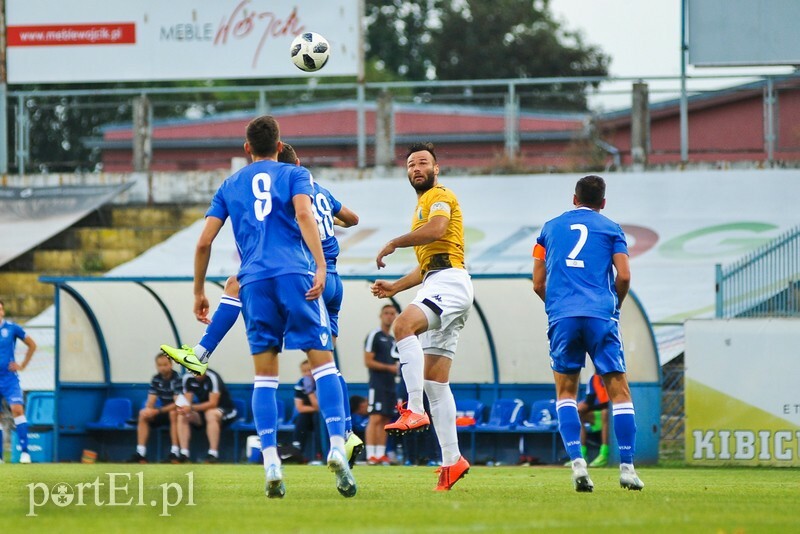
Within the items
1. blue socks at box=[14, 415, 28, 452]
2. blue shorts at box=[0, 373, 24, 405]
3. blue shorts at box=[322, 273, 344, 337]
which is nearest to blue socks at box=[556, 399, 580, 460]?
blue shorts at box=[322, 273, 344, 337]

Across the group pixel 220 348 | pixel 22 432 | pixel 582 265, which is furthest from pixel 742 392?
pixel 22 432

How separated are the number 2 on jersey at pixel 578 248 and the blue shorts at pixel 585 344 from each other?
39 centimetres

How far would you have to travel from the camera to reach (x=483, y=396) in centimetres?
1827

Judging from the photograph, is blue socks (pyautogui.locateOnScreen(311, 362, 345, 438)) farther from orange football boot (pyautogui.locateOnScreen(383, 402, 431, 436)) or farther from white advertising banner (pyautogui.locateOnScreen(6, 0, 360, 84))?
white advertising banner (pyautogui.locateOnScreen(6, 0, 360, 84))

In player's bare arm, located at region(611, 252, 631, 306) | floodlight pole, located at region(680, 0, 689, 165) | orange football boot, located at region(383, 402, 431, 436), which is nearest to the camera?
orange football boot, located at region(383, 402, 431, 436)

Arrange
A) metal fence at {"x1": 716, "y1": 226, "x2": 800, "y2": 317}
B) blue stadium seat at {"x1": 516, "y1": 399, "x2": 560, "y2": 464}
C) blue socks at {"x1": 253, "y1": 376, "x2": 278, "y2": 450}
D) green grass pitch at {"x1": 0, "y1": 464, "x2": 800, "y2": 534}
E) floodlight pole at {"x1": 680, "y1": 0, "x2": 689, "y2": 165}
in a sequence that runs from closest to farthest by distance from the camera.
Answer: green grass pitch at {"x1": 0, "y1": 464, "x2": 800, "y2": 534} → blue socks at {"x1": 253, "y1": 376, "x2": 278, "y2": 450} → metal fence at {"x1": 716, "y1": 226, "x2": 800, "y2": 317} → blue stadium seat at {"x1": 516, "y1": 399, "x2": 560, "y2": 464} → floodlight pole at {"x1": 680, "y1": 0, "x2": 689, "y2": 165}

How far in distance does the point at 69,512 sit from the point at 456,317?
10.8 feet

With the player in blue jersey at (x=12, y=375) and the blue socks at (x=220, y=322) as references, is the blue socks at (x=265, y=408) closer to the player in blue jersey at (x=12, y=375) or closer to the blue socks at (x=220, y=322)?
the blue socks at (x=220, y=322)

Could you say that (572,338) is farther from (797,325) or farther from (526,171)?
(526,171)

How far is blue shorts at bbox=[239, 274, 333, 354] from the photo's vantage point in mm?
7949

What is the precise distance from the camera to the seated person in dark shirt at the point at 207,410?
58.7ft

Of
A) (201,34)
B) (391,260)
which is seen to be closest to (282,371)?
(391,260)

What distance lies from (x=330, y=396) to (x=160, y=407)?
1066cm

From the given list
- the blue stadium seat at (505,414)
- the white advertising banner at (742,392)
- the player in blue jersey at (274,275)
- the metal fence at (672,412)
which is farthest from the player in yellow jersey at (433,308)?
the metal fence at (672,412)
